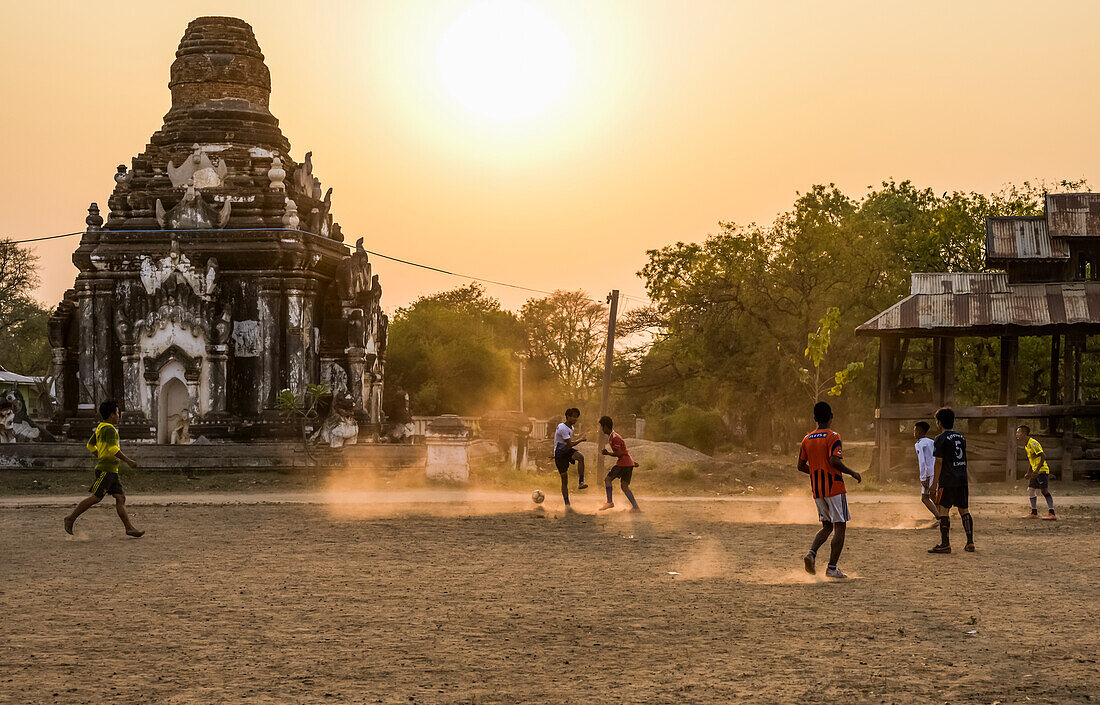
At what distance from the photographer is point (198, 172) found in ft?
97.1

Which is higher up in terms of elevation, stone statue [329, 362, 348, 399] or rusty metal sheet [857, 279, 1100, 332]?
rusty metal sheet [857, 279, 1100, 332]

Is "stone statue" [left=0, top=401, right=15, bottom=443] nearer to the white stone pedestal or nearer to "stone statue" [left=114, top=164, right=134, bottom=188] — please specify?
"stone statue" [left=114, top=164, right=134, bottom=188]

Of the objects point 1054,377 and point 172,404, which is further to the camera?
point 1054,377

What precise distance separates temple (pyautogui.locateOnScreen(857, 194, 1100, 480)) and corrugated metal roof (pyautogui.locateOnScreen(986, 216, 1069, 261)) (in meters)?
0.02

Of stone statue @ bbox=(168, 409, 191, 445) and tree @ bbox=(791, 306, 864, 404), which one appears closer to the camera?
stone statue @ bbox=(168, 409, 191, 445)

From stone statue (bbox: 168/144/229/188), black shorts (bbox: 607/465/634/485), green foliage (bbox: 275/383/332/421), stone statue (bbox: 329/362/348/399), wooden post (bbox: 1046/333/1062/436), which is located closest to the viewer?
black shorts (bbox: 607/465/634/485)

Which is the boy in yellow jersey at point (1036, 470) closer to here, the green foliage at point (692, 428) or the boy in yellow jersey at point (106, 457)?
the boy in yellow jersey at point (106, 457)

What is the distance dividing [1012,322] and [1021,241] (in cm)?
308

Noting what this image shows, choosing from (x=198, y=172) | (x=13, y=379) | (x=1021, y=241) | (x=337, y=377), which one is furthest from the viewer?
(x=13, y=379)

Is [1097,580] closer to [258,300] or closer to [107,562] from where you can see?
[107,562]

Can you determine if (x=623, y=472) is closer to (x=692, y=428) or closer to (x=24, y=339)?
(x=692, y=428)

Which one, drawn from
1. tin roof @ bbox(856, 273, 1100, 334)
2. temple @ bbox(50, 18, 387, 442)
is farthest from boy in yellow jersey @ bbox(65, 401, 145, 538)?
tin roof @ bbox(856, 273, 1100, 334)

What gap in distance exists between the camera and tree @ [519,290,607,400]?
77.0 metres

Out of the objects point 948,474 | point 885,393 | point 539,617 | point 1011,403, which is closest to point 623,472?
point 948,474
